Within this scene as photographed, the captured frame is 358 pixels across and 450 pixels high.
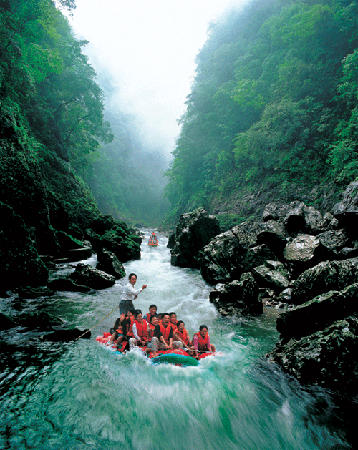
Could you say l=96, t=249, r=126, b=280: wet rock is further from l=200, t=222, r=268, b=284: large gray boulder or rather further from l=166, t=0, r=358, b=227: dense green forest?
l=166, t=0, r=358, b=227: dense green forest

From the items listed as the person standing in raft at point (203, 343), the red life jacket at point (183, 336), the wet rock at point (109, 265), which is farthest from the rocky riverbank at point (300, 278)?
the wet rock at point (109, 265)

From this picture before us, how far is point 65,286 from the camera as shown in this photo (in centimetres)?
830

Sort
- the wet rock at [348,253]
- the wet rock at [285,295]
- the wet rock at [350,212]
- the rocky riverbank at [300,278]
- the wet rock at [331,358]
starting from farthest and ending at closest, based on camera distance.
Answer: the wet rock at [350,212] < the wet rock at [348,253] < the wet rock at [285,295] < the rocky riverbank at [300,278] < the wet rock at [331,358]

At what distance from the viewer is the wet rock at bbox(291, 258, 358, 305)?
5.27m

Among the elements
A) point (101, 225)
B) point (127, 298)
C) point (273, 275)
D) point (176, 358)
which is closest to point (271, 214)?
point (273, 275)

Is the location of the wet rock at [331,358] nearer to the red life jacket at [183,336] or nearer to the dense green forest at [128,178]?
the red life jacket at [183,336]

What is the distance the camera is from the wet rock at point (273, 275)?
311 inches

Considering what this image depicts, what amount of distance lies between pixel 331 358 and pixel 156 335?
3.31 meters

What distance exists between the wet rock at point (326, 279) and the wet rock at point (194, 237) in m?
7.84

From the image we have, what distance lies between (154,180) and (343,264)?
69561 mm

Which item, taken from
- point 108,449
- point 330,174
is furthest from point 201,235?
point 108,449

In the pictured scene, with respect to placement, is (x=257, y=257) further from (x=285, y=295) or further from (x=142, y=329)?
(x=142, y=329)

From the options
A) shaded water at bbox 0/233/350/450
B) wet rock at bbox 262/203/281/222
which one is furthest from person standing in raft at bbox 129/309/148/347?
wet rock at bbox 262/203/281/222

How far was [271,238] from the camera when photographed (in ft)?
32.8
